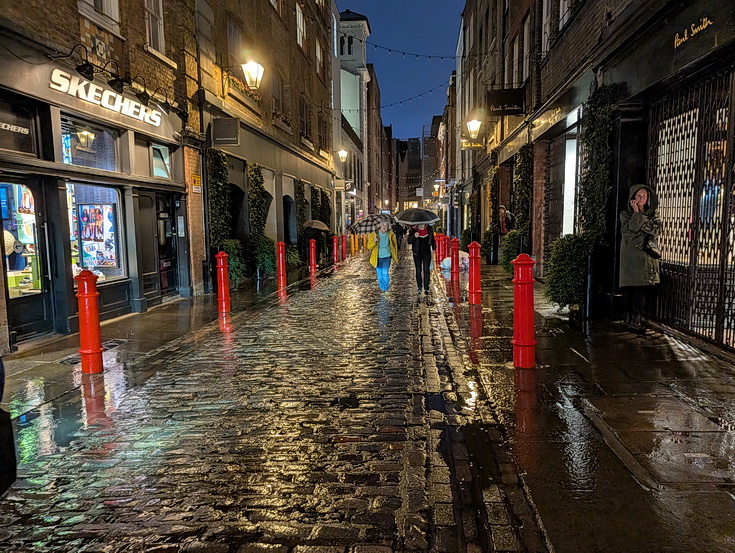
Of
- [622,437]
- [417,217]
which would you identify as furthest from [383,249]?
[622,437]

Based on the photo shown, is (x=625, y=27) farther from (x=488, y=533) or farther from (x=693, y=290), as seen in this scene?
(x=488, y=533)

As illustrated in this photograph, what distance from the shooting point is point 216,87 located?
14.4 m

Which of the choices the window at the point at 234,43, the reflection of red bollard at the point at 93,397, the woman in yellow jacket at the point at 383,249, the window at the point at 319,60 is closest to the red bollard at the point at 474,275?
the woman in yellow jacket at the point at 383,249

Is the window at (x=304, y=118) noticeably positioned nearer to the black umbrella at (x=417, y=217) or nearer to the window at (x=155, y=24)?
the black umbrella at (x=417, y=217)

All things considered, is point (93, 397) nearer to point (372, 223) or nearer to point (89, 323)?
point (89, 323)

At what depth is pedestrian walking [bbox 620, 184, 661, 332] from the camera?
23.9 ft

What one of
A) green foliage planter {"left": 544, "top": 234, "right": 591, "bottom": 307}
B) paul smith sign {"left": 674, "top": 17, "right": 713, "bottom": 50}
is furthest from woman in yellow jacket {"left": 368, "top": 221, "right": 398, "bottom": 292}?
paul smith sign {"left": 674, "top": 17, "right": 713, "bottom": 50}

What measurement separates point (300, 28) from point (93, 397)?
23324 millimetres

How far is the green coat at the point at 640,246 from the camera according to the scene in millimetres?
7289

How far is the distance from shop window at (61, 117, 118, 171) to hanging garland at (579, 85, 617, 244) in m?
8.61

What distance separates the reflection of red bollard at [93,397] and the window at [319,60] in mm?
25683

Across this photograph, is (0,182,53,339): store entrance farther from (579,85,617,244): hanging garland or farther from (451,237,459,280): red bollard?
(451,237,459,280): red bollard

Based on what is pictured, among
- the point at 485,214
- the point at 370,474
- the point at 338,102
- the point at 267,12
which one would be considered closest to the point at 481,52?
the point at 485,214

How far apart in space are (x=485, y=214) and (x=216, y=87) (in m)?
14.1
